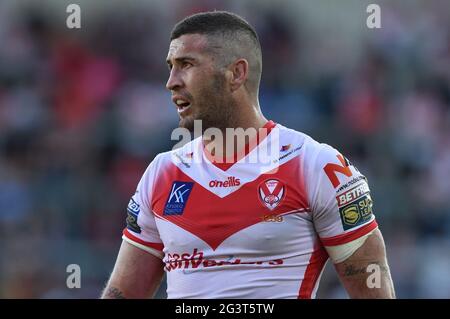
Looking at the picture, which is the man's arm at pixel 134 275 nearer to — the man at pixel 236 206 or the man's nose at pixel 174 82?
the man at pixel 236 206

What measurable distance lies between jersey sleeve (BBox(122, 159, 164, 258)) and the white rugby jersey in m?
0.10

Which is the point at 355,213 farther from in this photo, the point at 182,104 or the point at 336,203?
the point at 182,104

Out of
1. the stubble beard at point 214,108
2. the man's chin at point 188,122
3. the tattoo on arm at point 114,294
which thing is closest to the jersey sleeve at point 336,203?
the stubble beard at point 214,108

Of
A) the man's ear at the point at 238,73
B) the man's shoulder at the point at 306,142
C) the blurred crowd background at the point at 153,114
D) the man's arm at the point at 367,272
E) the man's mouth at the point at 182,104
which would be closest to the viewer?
the man's arm at the point at 367,272

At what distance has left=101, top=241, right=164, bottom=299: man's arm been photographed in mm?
4879

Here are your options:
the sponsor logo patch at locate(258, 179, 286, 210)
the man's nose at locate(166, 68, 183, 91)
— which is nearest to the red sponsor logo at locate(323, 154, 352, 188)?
the sponsor logo patch at locate(258, 179, 286, 210)

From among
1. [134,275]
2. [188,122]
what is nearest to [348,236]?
[188,122]

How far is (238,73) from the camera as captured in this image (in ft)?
16.2

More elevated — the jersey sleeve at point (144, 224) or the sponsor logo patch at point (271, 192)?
the sponsor logo patch at point (271, 192)

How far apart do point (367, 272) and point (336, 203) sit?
37 centimetres

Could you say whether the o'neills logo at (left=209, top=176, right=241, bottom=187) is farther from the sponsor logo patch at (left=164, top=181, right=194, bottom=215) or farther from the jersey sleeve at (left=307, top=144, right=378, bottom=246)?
the jersey sleeve at (left=307, top=144, right=378, bottom=246)

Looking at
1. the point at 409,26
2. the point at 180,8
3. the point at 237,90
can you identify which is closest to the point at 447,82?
the point at 409,26

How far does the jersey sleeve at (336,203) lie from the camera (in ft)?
14.8

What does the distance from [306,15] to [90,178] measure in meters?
4.34
